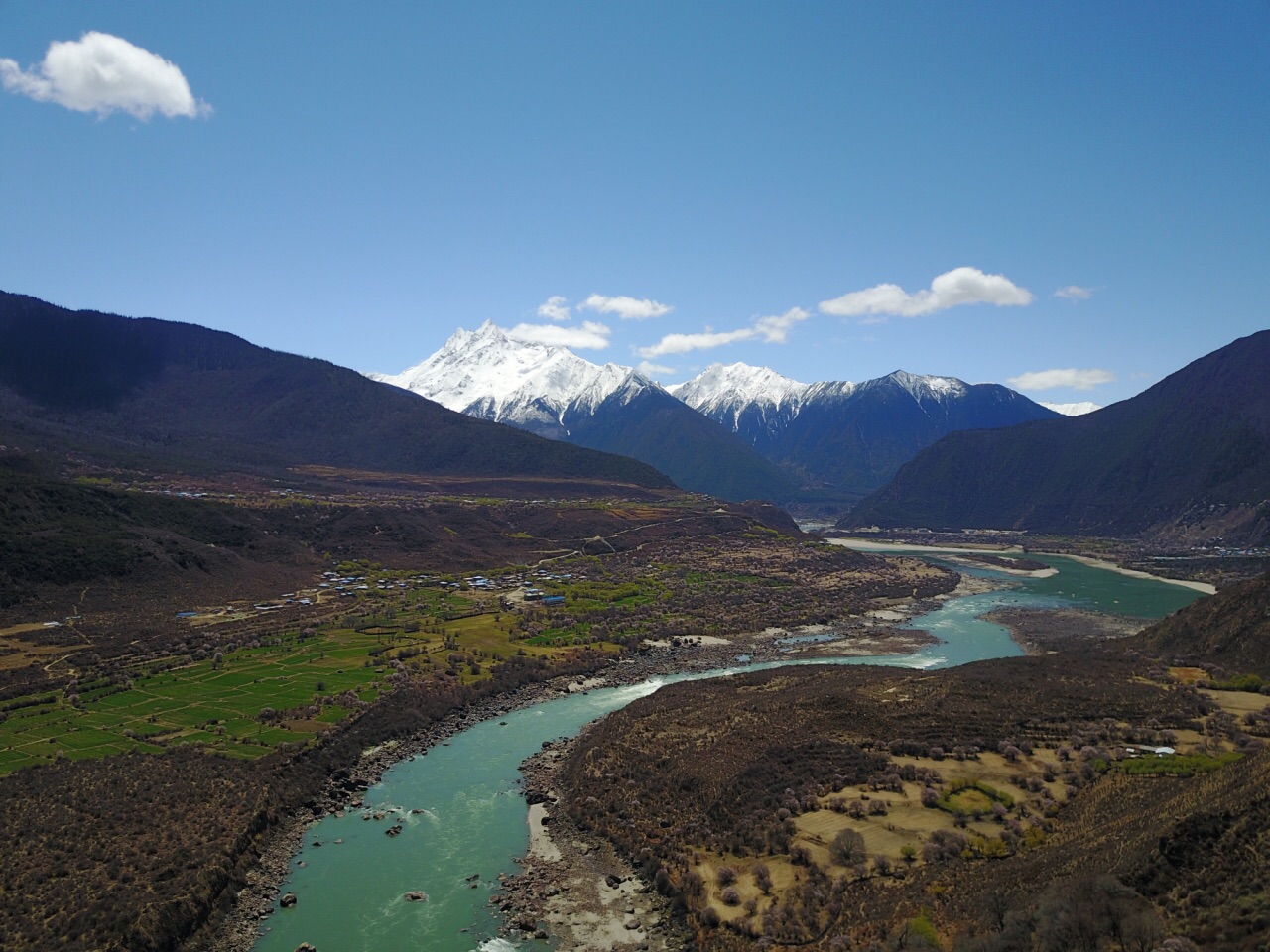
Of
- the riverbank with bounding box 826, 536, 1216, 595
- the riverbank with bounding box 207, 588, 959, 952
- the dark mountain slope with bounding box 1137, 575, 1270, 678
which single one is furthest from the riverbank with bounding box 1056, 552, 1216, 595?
the dark mountain slope with bounding box 1137, 575, 1270, 678

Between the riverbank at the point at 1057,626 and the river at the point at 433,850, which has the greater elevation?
the riverbank at the point at 1057,626

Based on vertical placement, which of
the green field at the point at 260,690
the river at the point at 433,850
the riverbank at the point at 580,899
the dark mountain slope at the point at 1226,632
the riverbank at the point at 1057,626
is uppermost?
the dark mountain slope at the point at 1226,632

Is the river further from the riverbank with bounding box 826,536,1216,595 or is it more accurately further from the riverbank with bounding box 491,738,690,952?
the riverbank with bounding box 826,536,1216,595

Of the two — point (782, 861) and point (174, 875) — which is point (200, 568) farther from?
point (782, 861)

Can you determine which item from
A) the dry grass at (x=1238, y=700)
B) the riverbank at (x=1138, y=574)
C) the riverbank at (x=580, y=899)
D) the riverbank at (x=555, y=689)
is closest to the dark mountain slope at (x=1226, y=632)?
the dry grass at (x=1238, y=700)

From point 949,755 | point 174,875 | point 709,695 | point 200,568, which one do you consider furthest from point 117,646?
point 949,755

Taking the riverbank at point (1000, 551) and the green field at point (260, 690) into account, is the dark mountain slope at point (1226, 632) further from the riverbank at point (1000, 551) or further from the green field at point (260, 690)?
the riverbank at point (1000, 551)

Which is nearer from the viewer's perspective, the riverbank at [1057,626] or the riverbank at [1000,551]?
the riverbank at [1057,626]
